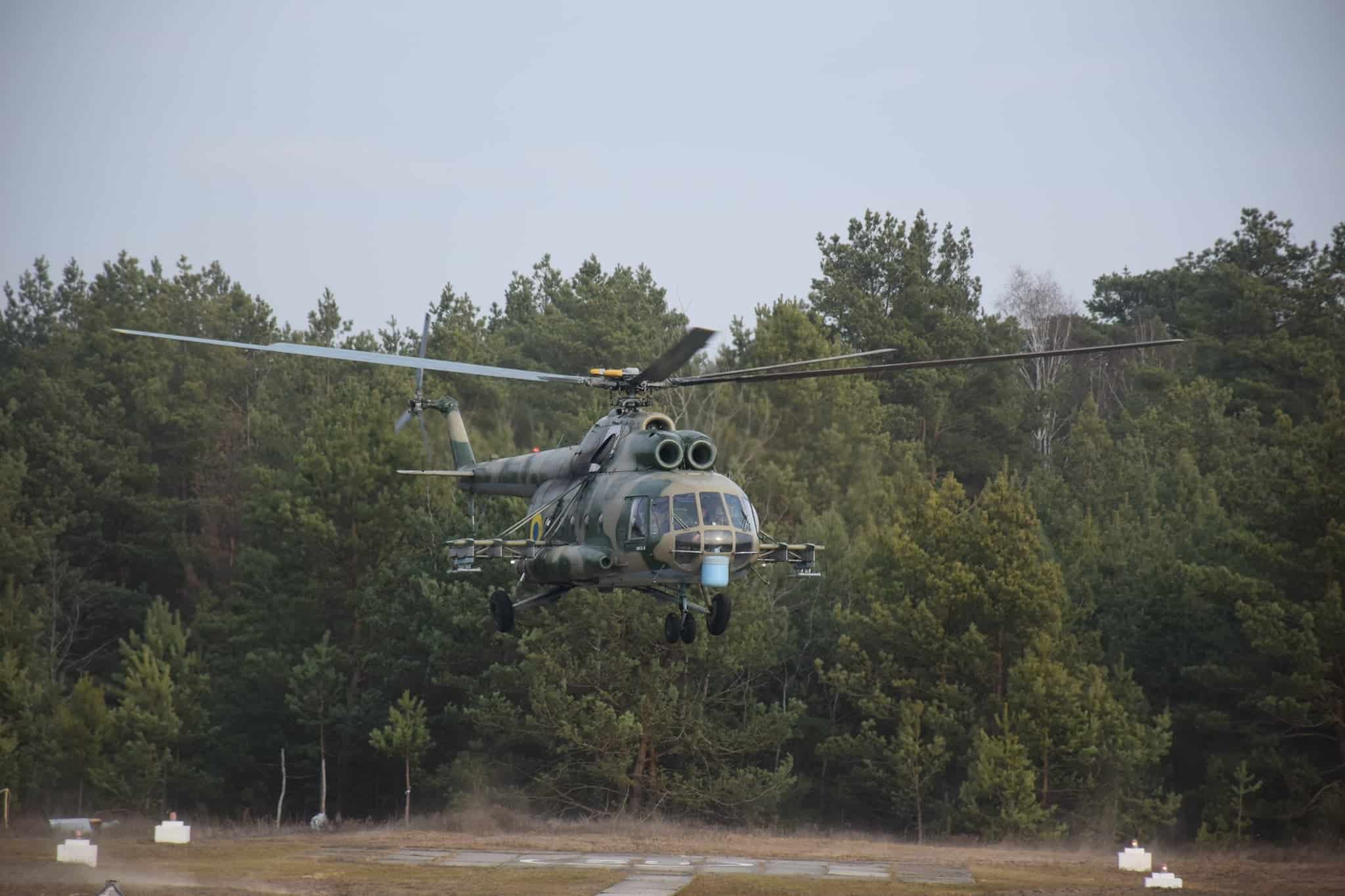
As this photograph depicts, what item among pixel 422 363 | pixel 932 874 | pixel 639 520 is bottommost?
pixel 932 874

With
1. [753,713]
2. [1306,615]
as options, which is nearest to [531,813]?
[753,713]

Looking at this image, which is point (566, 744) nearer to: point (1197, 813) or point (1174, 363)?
point (1197, 813)

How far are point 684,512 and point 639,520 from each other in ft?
2.44

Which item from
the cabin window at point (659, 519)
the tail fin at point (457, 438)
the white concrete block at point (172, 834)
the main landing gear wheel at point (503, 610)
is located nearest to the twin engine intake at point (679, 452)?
the cabin window at point (659, 519)

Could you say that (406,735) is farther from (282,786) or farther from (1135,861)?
(1135,861)

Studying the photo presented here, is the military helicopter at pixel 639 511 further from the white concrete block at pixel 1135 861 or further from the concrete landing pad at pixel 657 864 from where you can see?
the white concrete block at pixel 1135 861

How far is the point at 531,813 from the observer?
47875 millimetres

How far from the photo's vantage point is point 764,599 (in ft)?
159

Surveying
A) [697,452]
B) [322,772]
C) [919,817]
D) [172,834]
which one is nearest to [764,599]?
[919,817]

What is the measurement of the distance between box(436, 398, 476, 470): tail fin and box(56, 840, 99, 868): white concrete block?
33.7 feet

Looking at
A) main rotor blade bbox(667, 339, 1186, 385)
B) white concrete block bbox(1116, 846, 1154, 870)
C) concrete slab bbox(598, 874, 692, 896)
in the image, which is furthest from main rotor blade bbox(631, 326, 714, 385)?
white concrete block bbox(1116, 846, 1154, 870)

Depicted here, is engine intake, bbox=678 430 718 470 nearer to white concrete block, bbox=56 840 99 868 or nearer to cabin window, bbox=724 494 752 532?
cabin window, bbox=724 494 752 532

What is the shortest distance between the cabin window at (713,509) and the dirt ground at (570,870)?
8.81 m

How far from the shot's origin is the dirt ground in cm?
2866
